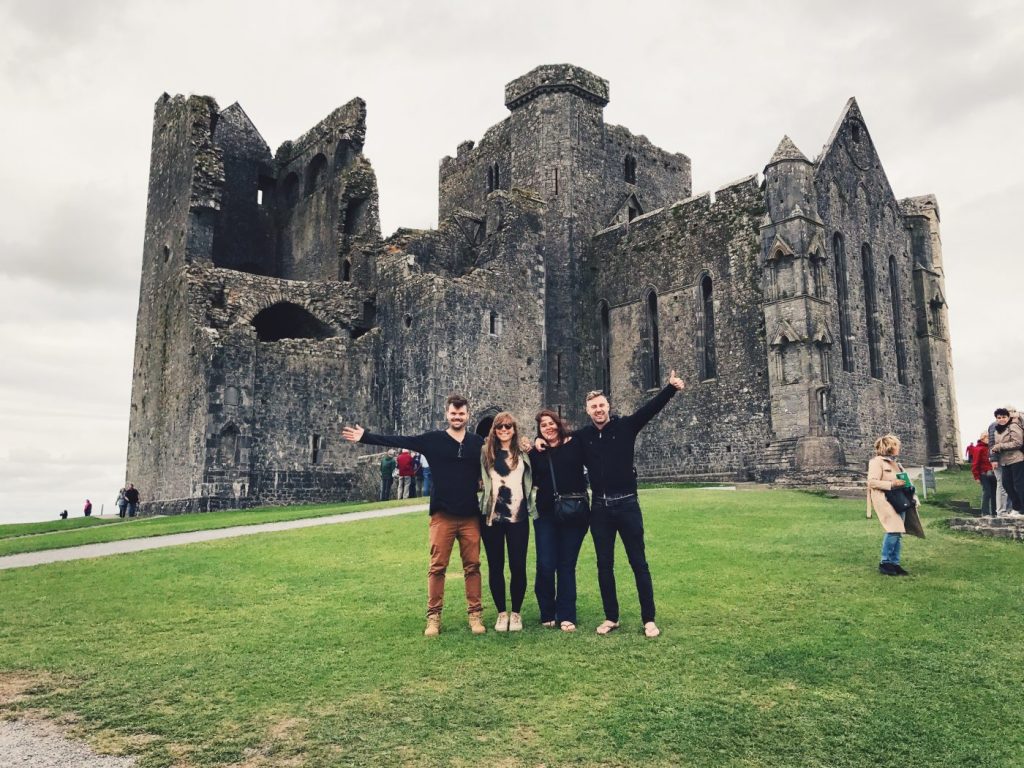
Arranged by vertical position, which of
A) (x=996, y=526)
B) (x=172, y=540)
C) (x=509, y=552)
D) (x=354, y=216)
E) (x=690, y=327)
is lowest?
(x=172, y=540)

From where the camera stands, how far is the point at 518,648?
24.2ft

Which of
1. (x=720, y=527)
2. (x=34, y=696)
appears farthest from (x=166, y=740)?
(x=720, y=527)

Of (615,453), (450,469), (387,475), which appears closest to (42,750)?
(450,469)

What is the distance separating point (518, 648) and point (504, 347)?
2305cm

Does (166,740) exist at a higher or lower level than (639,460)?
lower

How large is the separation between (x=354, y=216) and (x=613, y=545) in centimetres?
2780

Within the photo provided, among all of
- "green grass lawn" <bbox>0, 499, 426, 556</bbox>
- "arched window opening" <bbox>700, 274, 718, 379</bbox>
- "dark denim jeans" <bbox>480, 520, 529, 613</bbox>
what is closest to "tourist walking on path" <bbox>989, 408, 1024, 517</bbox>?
"dark denim jeans" <bbox>480, 520, 529, 613</bbox>

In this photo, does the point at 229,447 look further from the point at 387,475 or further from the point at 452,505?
the point at 452,505

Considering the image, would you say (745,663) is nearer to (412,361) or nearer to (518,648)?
(518,648)

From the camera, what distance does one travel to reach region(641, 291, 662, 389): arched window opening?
2992 centimetres

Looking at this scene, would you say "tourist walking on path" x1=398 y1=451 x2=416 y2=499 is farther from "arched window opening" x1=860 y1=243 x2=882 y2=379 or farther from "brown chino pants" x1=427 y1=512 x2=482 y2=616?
"brown chino pants" x1=427 y1=512 x2=482 y2=616

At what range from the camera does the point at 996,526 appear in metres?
12.9

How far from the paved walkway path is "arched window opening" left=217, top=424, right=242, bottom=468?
8.14m

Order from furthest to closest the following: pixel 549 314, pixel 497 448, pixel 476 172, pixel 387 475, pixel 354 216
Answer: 1. pixel 476 172
2. pixel 354 216
3. pixel 549 314
4. pixel 387 475
5. pixel 497 448
